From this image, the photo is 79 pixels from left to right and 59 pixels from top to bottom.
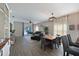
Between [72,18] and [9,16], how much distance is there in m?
2.43

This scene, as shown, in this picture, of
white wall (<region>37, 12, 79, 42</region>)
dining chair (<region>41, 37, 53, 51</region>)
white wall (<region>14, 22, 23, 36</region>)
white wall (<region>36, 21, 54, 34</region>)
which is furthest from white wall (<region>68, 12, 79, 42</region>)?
white wall (<region>14, 22, 23, 36</region>)

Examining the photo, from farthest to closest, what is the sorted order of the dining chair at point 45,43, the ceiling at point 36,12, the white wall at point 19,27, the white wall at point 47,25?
the dining chair at point 45,43 → the white wall at point 19,27 → the white wall at point 47,25 → the ceiling at point 36,12

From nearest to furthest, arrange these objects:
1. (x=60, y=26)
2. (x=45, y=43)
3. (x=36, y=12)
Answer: (x=36, y=12) < (x=60, y=26) < (x=45, y=43)

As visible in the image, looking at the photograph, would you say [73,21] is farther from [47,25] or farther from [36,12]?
[36,12]

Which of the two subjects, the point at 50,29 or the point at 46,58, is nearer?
the point at 46,58

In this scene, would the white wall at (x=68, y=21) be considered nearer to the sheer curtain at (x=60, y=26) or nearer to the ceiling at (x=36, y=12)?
the sheer curtain at (x=60, y=26)

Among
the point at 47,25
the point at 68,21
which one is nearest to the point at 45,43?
the point at 47,25

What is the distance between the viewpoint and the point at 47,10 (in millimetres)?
3697

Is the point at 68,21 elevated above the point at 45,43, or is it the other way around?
the point at 68,21

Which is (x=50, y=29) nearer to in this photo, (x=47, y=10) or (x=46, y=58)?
(x=47, y=10)

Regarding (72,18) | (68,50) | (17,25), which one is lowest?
(68,50)

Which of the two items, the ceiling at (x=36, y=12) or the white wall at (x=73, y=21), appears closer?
the ceiling at (x=36, y=12)

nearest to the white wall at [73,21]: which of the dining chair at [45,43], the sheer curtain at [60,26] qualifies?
the sheer curtain at [60,26]

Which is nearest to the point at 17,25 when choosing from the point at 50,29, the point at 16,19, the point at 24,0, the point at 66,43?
the point at 16,19
